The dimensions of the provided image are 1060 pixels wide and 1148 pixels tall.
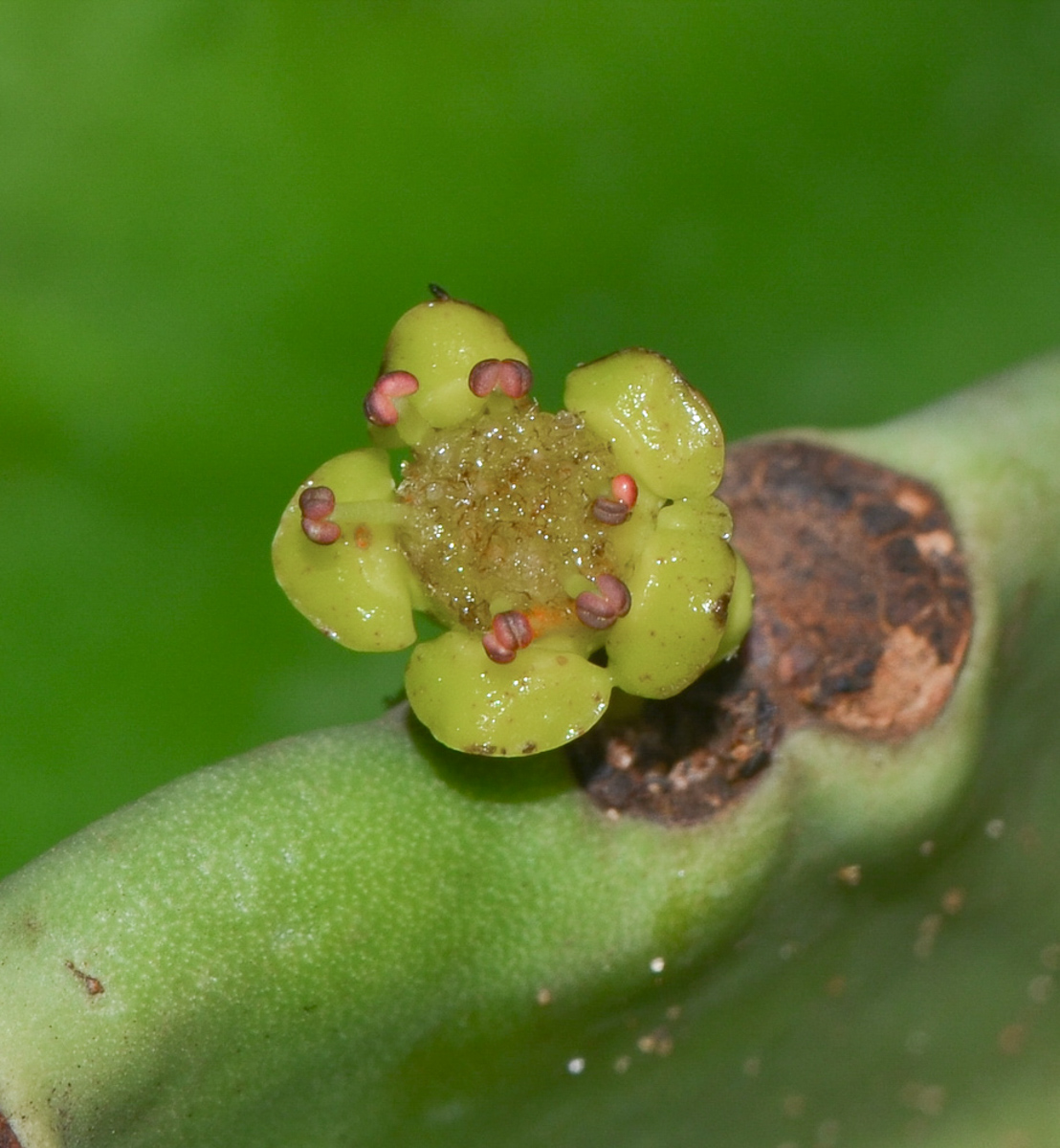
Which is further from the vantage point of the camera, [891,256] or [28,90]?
[891,256]

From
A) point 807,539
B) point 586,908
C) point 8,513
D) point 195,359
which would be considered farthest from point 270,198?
point 586,908

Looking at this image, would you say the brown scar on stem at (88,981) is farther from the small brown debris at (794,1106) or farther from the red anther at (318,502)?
the small brown debris at (794,1106)

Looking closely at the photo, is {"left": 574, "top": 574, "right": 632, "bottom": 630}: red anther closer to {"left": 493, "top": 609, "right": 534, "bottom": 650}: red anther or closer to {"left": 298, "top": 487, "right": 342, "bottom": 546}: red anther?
{"left": 493, "top": 609, "right": 534, "bottom": 650}: red anther

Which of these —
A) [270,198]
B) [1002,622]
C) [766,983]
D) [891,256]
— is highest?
[270,198]

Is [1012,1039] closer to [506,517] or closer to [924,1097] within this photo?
[924,1097]

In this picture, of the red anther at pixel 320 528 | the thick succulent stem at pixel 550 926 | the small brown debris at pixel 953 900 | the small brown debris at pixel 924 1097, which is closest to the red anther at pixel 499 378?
the red anther at pixel 320 528

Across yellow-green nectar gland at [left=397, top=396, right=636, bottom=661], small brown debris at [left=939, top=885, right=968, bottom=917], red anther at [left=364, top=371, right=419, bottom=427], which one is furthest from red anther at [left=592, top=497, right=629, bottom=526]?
small brown debris at [left=939, top=885, right=968, bottom=917]

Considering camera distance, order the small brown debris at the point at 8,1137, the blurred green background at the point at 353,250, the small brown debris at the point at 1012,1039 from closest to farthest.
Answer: the small brown debris at the point at 8,1137 → the blurred green background at the point at 353,250 → the small brown debris at the point at 1012,1039

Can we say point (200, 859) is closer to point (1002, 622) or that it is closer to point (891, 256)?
point (1002, 622)

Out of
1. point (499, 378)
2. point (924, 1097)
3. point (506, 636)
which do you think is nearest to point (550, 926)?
point (506, 636)
